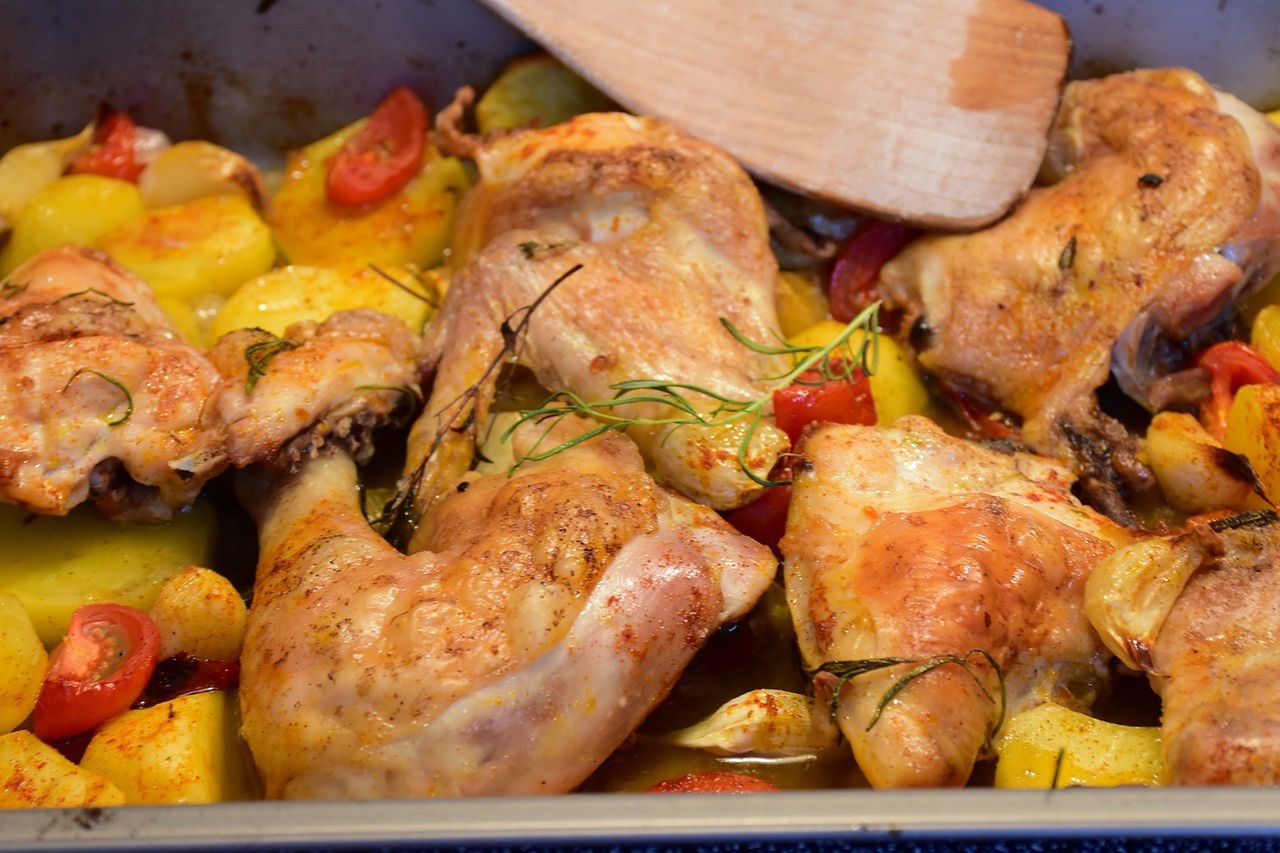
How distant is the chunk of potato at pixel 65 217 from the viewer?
117 inches

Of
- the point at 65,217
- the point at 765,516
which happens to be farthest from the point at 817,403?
the point at 65,217

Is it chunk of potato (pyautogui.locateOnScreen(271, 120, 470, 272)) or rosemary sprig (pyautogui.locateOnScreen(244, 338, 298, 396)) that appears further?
chunk of potato (pyautogui.locateOnScreen(271, 120, 470, 272))

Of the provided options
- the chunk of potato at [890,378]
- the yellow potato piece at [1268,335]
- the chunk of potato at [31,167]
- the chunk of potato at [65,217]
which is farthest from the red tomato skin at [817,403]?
the chunk of potato at [31,167]

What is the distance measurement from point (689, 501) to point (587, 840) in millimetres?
865

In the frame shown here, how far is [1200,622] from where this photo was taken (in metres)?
1.86

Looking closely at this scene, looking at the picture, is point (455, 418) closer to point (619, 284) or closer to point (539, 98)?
point (619, 284)

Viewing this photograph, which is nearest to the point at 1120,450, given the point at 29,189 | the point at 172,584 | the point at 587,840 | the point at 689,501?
the point at 689,501

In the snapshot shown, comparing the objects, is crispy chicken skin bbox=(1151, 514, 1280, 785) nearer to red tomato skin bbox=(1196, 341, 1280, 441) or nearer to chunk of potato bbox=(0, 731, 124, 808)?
red tomato skin bbox=(1196, 341, 1280, 441)

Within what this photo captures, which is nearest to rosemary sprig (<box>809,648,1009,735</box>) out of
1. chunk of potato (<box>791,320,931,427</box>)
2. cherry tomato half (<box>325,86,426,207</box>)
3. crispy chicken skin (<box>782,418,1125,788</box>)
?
crispy chicken skin (<box>782,418,1125,788</box>)

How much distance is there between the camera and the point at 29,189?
3068 mm

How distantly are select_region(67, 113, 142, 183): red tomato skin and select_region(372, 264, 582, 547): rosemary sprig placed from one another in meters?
1.50

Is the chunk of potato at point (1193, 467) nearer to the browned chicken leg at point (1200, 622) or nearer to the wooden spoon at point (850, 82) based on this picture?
the browned chicken leg at point (1200, 622)

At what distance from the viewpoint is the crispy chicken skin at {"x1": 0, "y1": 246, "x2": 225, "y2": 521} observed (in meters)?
2.11

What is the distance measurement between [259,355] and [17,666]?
725 mm
